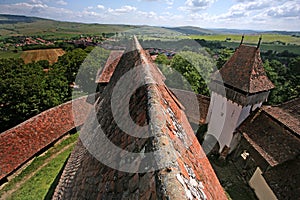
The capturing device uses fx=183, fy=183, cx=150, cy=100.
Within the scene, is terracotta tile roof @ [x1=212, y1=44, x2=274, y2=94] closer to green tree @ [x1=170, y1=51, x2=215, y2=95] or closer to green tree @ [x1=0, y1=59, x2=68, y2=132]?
green tree @ [x1=170, y1=51, x2=215, y2=95]

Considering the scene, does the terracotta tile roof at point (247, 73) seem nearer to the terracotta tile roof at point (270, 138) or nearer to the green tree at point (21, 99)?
the terracotta tile roof at point (270, 138)

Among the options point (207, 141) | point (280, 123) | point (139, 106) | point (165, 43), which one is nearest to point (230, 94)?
point (280, 123)

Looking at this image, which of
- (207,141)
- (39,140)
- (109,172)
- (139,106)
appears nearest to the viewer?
(109,172)

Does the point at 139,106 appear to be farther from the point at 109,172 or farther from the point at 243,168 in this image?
the point at 243,168

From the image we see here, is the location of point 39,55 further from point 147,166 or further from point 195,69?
point 147,166

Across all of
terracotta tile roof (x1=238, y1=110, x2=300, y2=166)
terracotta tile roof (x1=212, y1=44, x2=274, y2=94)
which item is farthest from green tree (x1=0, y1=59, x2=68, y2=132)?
terracotta tile roof (x1=238, y1=110, x2=300, y2=166)

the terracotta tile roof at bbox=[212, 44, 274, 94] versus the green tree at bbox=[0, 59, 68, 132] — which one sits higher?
the terracotta tile roof at bbox=[212, 44, 274, 94]

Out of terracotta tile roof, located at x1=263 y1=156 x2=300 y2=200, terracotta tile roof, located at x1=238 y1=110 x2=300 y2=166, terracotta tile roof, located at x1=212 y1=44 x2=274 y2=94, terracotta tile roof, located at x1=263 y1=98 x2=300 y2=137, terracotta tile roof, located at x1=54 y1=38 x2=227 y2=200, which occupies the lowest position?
terracotta tile roof, located at x1=263 y1=156 x2=300 y2=200
